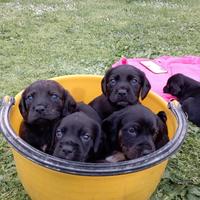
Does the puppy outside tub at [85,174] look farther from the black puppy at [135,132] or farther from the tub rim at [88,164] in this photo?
the black puppy at [135,132]

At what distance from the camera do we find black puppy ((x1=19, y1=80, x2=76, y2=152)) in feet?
11.8

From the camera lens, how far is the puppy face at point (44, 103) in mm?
3598

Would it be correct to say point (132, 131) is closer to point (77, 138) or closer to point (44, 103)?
point (77, 138)

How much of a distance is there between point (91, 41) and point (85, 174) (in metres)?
5.25

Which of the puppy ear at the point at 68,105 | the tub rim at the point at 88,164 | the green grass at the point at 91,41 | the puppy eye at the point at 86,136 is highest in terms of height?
the tub rim at the point at 88,164

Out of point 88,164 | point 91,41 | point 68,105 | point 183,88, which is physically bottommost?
point 91,41

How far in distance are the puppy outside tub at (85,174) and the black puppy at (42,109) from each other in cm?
19

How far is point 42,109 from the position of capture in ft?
11.7

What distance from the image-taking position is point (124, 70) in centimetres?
437

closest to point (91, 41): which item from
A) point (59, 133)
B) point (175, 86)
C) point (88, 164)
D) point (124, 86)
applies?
point (175, 86)

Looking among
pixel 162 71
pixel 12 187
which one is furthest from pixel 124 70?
pixel 162 71

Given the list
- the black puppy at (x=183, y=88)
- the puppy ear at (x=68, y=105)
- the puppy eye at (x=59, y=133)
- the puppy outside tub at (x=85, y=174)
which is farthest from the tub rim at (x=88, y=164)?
the black puppy at (x=183, y=88)

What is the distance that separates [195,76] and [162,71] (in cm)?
49

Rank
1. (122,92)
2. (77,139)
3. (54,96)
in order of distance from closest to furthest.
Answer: (77,139)
(54,96)
(122,92)
